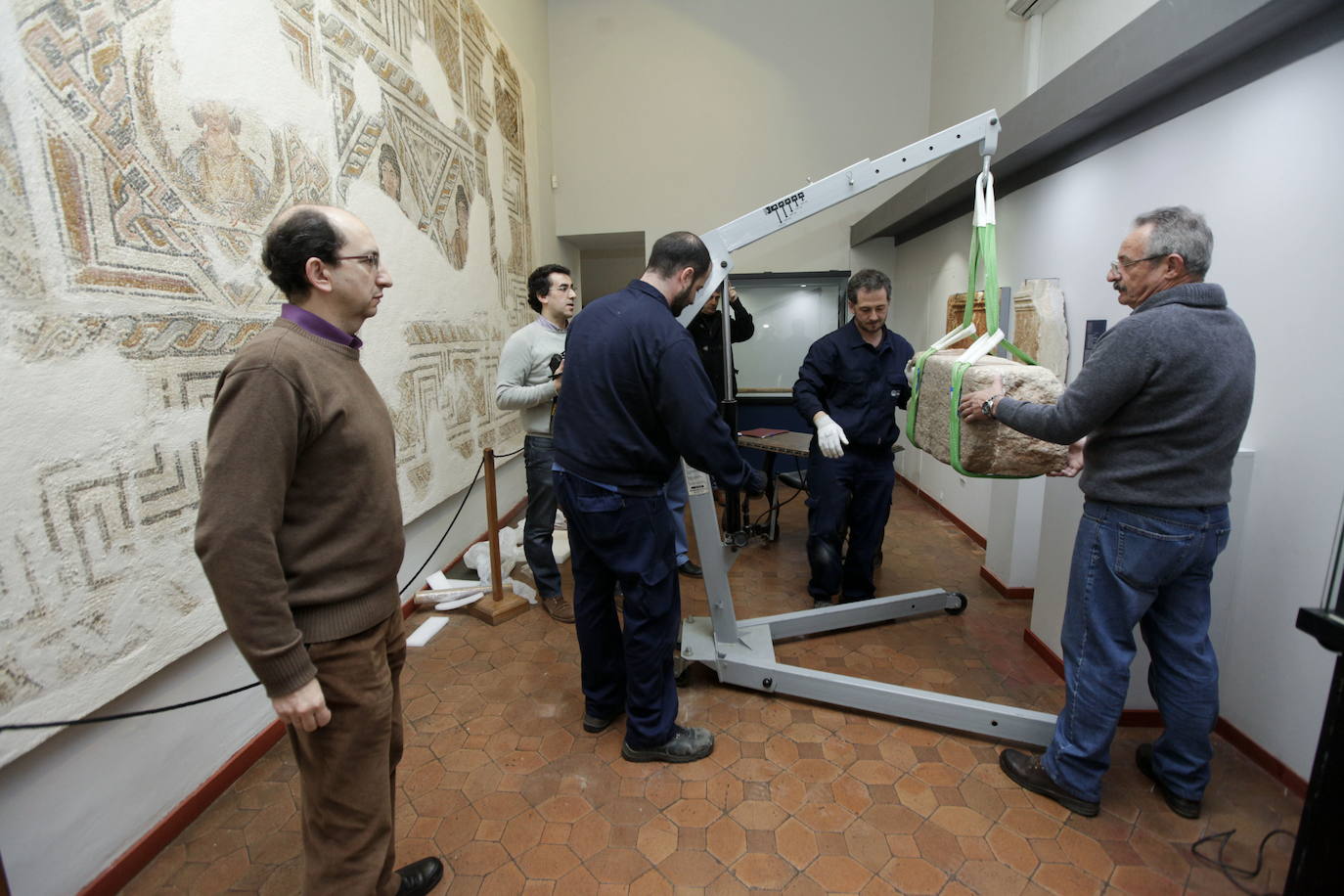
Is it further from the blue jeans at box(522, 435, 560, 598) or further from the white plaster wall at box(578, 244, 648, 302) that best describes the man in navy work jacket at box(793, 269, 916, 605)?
the white plaster wall at box(578, 244, 648, 302)

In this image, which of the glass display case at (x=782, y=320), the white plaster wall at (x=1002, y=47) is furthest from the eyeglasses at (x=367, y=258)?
the glass display case at (x=782, y=320)

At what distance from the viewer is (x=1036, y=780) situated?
6.55 feet

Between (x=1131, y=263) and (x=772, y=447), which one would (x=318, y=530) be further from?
(x=772, y=447)

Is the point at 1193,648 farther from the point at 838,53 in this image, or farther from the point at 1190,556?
→ the point at 838,53

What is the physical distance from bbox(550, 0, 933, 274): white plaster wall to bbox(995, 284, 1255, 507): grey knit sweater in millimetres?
4933

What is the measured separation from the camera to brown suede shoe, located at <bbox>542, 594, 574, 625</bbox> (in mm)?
3283

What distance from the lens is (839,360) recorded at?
3.20 m

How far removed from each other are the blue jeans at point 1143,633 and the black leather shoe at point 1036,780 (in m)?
0.03

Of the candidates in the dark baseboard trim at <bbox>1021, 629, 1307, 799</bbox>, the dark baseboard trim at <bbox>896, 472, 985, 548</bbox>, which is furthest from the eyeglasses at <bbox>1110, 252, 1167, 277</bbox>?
the dark baseboard trim at <bbox>896, 472, 985, 548</bbox>

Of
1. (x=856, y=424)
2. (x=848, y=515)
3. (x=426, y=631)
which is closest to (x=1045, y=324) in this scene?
(x=856, y=424)

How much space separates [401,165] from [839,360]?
2489 mm

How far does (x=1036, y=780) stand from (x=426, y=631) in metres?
2.66

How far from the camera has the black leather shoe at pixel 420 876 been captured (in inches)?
64.9

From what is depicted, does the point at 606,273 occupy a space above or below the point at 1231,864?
above
